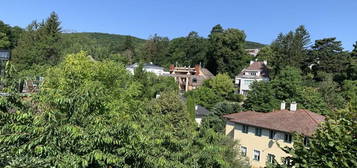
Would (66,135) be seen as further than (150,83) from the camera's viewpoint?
No

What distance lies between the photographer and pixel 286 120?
91.8ft

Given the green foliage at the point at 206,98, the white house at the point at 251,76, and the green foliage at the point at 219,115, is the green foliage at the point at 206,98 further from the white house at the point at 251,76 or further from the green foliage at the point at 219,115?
the white house at the point at 251,76

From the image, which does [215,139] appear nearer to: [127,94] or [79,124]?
[79,124]

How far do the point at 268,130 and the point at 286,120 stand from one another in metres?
1.88

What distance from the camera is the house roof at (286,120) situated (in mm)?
25781

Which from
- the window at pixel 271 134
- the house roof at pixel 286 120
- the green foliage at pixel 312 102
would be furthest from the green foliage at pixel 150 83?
the green foliage at pixel 312 102

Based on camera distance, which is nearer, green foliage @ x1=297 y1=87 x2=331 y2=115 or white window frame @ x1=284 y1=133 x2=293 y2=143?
white window frame @ x1=284 y1=133 x2=293 y2=143

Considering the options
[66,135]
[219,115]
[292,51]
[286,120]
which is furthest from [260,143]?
[292,51]

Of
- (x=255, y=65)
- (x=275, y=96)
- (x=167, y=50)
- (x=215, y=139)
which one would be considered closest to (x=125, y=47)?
(x=167, y=50)

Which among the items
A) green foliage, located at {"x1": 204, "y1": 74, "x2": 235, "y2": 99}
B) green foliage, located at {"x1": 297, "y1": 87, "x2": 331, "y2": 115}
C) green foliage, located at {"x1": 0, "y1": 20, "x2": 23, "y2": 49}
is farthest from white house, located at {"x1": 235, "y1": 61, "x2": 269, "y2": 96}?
green foliage, located at {"x1": 0, "y1": 20, "x2": 23, "y2": 49}

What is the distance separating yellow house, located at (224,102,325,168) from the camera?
87.5 feet

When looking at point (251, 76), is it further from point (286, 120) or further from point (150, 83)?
point (286, 120)

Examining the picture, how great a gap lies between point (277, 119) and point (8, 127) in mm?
26672

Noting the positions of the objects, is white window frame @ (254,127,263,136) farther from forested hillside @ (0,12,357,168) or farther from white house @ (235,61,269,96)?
white house @ (235,61,269,96)
